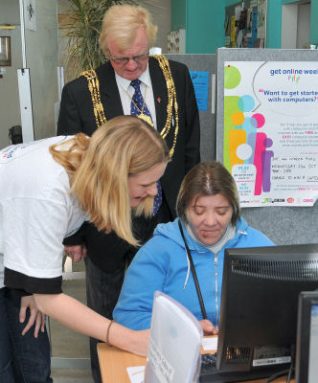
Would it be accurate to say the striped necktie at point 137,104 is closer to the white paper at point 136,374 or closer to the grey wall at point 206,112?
the grey wall at point 206,112

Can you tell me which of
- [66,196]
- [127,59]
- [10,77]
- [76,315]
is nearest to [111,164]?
[66,196]

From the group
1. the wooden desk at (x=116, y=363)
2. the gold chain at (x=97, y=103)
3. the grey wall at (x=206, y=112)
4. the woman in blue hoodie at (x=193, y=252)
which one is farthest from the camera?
the grey wall at (x=206, y=112)

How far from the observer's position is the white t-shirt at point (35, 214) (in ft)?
3.75

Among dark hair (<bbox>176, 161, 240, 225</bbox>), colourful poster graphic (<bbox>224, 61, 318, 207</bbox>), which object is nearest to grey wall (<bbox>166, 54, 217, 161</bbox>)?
colourful poster graphic (<bbox>224, 61, 318, 207</bbox>)

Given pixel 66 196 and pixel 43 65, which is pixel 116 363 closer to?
pixel 66 196

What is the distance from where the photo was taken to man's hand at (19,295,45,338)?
144cm

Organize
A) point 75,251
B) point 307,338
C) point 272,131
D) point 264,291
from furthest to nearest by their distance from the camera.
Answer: point 272,131 < point 75,251 < point 264,291 < point 307,338

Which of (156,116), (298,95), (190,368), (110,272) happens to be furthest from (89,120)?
(190,368)

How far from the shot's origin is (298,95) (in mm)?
2324

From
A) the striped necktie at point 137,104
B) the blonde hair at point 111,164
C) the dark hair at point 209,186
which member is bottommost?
the dark hair at point 209,186

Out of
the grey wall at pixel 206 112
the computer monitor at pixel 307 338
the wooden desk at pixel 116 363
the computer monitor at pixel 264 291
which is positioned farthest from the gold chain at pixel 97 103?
the computer monitor at pixel 307 338

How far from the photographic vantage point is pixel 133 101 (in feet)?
6.58

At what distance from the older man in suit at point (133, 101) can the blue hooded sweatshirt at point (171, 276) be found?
11.0 inches

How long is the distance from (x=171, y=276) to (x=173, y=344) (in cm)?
70
